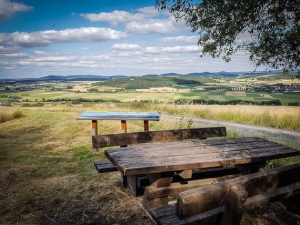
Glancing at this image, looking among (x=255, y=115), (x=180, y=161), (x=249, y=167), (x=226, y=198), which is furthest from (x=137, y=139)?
(x=255, y=115)

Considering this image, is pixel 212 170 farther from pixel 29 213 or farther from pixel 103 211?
pixel 29 213

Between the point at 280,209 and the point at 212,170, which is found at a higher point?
the point at 212,170

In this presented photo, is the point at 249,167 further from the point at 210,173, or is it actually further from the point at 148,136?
the point at 148,136

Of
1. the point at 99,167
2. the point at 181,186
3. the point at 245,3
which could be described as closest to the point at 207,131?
the point at 181,186

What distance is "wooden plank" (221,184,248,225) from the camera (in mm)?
1699

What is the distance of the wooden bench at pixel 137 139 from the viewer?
11.0ft

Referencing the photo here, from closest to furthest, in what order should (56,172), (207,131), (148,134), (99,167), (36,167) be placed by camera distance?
(99,167)
(148,134)
(207,131)
(56,172)
(36,167)

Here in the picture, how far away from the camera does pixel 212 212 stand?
2029 mm

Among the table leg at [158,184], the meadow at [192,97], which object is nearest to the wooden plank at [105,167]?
the table leg at [158,184]

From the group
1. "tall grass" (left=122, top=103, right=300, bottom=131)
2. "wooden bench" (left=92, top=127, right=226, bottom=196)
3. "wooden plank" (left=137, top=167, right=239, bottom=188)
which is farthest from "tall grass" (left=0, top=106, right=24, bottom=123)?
"wooden plank" (left=137, top=167, right=239, bottom=188)

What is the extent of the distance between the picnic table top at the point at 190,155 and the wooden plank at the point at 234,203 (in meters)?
0.91

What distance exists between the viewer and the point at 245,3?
17.4ft

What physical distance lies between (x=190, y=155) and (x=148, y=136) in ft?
3.54

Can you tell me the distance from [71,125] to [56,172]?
5712 millimetres
